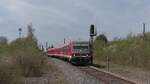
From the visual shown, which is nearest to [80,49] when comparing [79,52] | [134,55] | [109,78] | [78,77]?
[79,52]

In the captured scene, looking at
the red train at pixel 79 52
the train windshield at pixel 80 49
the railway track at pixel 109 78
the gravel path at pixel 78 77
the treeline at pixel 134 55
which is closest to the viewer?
the railway track at pixel 109 78

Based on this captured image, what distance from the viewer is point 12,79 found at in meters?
8.21

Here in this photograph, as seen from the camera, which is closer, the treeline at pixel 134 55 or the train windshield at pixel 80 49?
the treeline at pixel 134 55

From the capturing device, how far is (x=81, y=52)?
21750 millimetres

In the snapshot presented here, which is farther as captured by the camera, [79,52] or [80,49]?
[80,49]

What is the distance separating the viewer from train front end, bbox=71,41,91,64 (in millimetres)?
21547

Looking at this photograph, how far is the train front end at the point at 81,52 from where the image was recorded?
21547mm

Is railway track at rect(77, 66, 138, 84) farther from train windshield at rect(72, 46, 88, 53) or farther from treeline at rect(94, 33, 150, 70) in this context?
train windshield at rect(72, 46, 88, 53)

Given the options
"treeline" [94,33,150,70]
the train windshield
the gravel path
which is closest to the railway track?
the gravel path

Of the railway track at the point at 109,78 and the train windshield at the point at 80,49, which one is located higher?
the train windshield at the point at 80,49

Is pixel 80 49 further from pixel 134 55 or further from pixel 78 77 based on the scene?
pixel 78 77

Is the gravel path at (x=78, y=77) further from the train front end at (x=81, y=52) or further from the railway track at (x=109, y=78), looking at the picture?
the train front end at (x=81, y=52)

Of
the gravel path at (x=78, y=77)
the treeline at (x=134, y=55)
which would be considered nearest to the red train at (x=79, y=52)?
the gravel path at (x=78, y=77)

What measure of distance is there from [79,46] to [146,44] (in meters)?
7.78
